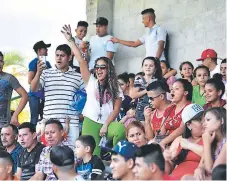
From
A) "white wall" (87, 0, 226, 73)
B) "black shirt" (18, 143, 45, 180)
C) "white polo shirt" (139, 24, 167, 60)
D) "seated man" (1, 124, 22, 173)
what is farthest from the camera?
"white polo shirt" (139, 24, 167, 60)

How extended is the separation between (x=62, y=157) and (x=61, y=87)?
1.78m

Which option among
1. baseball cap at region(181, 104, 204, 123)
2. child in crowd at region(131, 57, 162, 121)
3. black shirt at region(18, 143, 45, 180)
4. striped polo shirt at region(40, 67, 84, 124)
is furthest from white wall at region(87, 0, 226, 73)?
black shirt at region(18, 143, 45, 180)

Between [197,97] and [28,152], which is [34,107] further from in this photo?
[197,97]

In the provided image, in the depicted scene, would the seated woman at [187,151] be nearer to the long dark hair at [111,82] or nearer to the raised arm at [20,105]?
the long dark hair at [111,82]

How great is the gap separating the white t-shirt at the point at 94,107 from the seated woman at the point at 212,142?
1.74m

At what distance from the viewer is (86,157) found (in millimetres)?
7176

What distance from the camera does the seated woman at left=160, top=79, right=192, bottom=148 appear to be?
23.1ft

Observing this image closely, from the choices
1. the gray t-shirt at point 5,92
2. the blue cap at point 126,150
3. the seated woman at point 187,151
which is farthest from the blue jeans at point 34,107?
the blue cap at point 126,150

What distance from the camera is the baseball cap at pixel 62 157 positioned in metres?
6.45

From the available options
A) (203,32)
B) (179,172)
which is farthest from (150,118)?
(203,32)

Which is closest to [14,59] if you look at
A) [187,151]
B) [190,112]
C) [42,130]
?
[42,130]

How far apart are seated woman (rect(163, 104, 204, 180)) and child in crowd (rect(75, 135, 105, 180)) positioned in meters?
0.82

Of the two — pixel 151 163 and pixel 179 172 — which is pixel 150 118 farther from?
pixel 151 163

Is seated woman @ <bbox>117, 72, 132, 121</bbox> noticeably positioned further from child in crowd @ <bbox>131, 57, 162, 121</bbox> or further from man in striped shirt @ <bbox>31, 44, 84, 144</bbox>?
man in striped shirt @ <bbox>31, 44, 84, 144</bbox>
